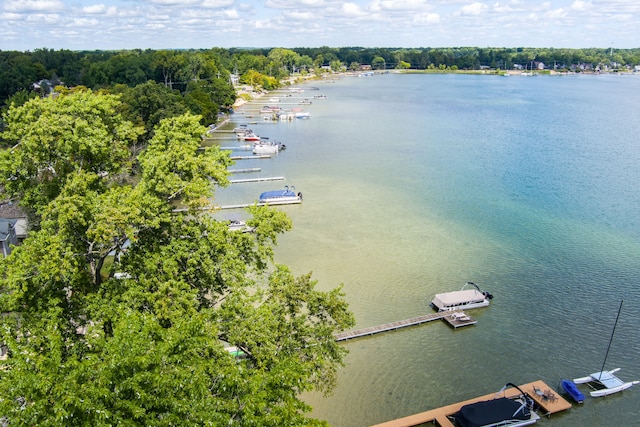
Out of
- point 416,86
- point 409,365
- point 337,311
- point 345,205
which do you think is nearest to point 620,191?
point 345,205

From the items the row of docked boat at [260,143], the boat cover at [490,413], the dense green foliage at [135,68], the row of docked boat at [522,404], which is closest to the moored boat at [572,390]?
the row of docked boat at [522,404]

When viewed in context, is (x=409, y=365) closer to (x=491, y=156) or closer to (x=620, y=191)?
(x=620, y=191)

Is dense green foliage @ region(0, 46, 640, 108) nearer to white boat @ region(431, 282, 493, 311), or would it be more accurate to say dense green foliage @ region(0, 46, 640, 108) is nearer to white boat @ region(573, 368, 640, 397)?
white boat @ region(431, 282, 493, 311)

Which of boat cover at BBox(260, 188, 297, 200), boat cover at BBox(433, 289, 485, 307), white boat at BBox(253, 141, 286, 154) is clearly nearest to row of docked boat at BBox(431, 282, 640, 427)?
boat cover at BBox(433, 289, 485, 307)

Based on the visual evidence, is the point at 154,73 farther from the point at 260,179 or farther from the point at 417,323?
the point at 417,323

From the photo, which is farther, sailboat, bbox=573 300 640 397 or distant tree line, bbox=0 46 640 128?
distant tree line, bbox=0 46 640 128

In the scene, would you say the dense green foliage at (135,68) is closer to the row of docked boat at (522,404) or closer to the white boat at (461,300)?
the white boat at (461,300)

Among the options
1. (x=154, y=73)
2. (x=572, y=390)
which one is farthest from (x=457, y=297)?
(x=154, y=73)
